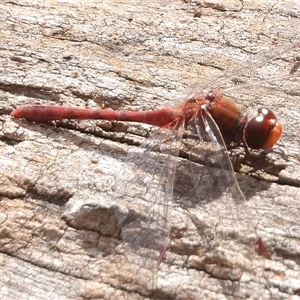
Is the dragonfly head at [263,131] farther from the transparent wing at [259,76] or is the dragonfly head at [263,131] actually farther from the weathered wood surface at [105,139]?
the transparent wing at [259,76]

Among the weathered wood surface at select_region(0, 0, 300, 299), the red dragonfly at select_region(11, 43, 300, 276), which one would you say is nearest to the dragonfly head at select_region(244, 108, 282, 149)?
the red dragonfly at select_region(11, 43, 300, 276)

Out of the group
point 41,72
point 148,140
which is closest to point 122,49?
point 41,72

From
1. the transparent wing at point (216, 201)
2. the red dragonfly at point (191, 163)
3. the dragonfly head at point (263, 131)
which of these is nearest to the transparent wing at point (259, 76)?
the red dragonfly at point (191, 163)

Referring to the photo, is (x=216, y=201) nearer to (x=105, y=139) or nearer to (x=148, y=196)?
(x=148, y=196)

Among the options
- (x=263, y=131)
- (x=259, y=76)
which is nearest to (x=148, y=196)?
(x=263, y=131)

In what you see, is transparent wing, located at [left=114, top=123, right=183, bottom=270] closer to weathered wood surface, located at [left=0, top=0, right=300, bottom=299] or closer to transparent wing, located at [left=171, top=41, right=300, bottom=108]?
weathered wood surface, located at [left=0, top=0, right=300, bottom=299]

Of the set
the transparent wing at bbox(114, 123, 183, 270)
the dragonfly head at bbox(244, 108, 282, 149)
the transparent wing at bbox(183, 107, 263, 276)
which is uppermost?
the dragonfly head at bbox(244, 108, 282, 149)
